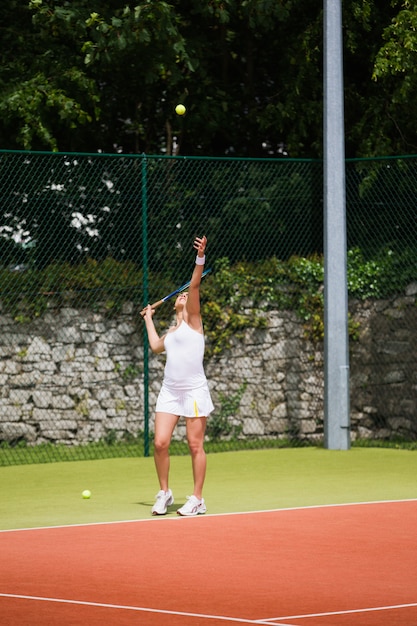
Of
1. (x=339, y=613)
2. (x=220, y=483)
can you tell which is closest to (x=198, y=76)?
(x=220, y=483)

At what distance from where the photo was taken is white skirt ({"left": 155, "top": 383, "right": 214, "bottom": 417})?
10617 mm

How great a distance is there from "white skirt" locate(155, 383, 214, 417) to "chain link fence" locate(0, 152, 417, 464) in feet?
14.3

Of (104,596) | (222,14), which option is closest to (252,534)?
(104,596)

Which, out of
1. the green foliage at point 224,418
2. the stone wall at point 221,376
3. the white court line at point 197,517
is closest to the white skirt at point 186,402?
the white court line at point 197,517

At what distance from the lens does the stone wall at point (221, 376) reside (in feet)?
50.3

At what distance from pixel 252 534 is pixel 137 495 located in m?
2.59

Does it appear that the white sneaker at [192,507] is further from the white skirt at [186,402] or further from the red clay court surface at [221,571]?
the white skirt at [186,402]

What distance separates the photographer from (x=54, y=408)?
15391 mm

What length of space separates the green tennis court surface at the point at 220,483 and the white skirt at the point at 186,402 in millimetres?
764

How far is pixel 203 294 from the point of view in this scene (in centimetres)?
1605

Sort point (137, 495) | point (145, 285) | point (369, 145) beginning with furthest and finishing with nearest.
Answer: point (369, 145) < point (145, 285) < point (137, 495)

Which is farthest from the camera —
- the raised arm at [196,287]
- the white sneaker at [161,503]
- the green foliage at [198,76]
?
the green foliage at [198,76]

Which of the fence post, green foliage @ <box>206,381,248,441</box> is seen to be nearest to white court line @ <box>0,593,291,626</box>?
the fence post

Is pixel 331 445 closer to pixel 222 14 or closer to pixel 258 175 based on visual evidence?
pixel 258 175
